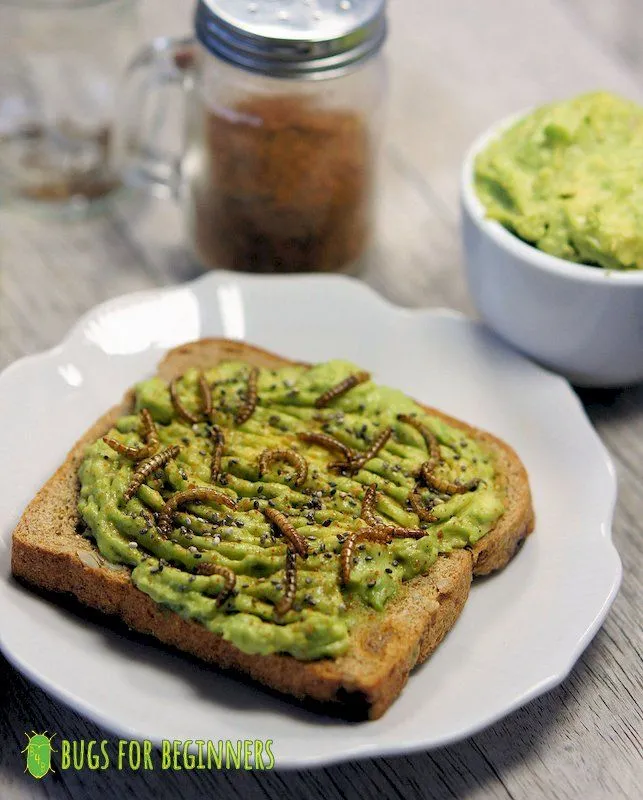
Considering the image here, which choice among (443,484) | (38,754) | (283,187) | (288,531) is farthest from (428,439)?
(38,754)

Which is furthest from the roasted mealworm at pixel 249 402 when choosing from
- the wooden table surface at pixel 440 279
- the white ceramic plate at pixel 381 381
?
the wooden table surface at pixel 440 279

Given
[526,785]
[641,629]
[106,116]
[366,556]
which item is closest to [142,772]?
[366,556]

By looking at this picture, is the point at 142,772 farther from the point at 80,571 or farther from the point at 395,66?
the point at 395,66

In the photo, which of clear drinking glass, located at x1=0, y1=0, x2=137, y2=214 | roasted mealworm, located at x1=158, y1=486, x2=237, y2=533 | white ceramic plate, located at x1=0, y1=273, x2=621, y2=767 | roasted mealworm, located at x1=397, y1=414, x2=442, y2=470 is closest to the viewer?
white ceramic plate, located at x1=0, y1=273, x2=621, y2=767

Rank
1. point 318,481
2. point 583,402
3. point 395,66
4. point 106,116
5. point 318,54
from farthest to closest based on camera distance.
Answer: point 395,66 < point 106,116 < point 583,402 < point 318,54 < point 318,481

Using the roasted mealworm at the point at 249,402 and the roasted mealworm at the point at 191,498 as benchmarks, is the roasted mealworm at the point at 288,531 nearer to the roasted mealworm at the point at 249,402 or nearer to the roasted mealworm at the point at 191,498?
the roasted mealworm at the point at 191,498

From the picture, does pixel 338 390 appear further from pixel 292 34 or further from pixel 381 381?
pixel 292 34

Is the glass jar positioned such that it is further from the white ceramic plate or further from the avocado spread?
the avocado spread

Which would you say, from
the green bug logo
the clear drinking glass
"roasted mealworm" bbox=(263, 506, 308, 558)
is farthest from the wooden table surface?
"roasted mealworm" bbox=(263, 506, 308, 558)
